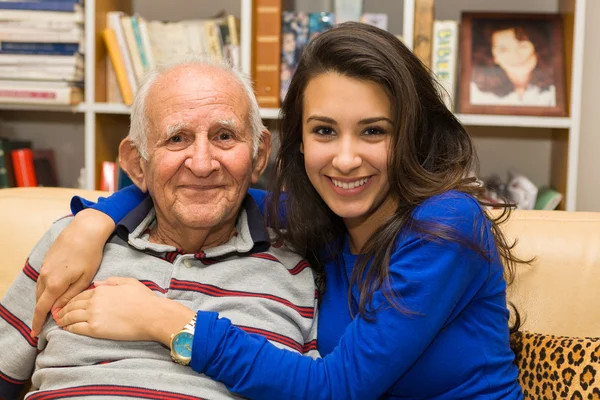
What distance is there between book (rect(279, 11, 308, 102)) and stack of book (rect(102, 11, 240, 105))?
0.17 meters

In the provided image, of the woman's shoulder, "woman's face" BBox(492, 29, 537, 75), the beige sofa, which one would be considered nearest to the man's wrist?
the woman's shoulder

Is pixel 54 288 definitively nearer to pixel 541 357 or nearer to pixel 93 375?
pixel 93 375

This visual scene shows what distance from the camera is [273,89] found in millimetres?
2381

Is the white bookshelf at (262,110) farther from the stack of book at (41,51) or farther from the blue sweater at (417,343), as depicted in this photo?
the blue sweater at (417,343)

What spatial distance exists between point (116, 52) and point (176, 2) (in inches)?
17.4

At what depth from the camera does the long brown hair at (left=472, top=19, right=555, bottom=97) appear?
2.30 meters

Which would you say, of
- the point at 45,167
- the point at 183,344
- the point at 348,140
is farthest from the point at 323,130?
the point at 45,167

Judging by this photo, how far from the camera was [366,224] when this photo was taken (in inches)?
57.0

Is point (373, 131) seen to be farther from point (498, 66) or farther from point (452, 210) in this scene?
point (498, 66)

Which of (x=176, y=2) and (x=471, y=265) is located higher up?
(x=176, y=2)

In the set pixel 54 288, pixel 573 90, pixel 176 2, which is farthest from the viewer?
pixel 176 2

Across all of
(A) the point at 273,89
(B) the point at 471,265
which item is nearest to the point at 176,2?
(A) the point at 273,89

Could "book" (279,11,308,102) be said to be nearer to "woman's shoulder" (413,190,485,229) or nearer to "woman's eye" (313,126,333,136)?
"woman's eye" (313,126,333,136)

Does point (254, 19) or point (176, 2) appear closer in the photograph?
point (254, 19)
